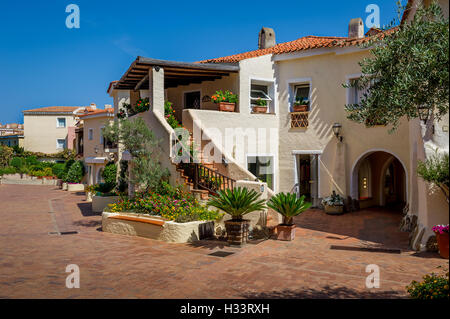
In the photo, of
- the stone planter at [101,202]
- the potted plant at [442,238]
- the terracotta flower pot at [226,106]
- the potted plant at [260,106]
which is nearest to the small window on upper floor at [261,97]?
the potted plant at [260,106]

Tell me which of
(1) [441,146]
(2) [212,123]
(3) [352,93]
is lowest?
(1) [441,146]

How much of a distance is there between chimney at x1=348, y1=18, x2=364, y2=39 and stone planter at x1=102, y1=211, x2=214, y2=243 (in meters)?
11.6

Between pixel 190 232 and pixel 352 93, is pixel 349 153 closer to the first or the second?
pixel 352 93

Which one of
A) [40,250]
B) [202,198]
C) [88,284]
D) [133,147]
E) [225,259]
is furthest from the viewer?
[133,147]

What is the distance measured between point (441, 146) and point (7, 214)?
55.9 feet

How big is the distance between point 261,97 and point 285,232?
25.7ft

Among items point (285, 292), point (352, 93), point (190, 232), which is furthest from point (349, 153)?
point (285, 292)

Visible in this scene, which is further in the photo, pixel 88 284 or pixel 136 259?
pixel 136 259

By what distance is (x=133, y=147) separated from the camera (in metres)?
12.3

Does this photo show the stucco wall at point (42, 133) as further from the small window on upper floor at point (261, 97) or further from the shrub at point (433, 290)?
the shrub at point (433, 290)

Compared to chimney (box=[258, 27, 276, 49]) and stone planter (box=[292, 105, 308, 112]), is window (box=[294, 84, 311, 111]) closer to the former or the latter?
stone planter (box=[292, 105, 308, 112])

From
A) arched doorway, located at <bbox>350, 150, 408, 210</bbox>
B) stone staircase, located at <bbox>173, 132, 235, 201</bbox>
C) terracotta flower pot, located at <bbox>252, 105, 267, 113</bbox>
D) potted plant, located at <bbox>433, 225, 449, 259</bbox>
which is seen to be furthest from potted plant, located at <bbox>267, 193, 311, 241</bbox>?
terracotta flower pot, located at <bbox>252, 105, 267, 113</bbox>

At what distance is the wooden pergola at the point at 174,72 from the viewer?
43.6ft

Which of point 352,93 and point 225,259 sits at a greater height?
point 352,93
